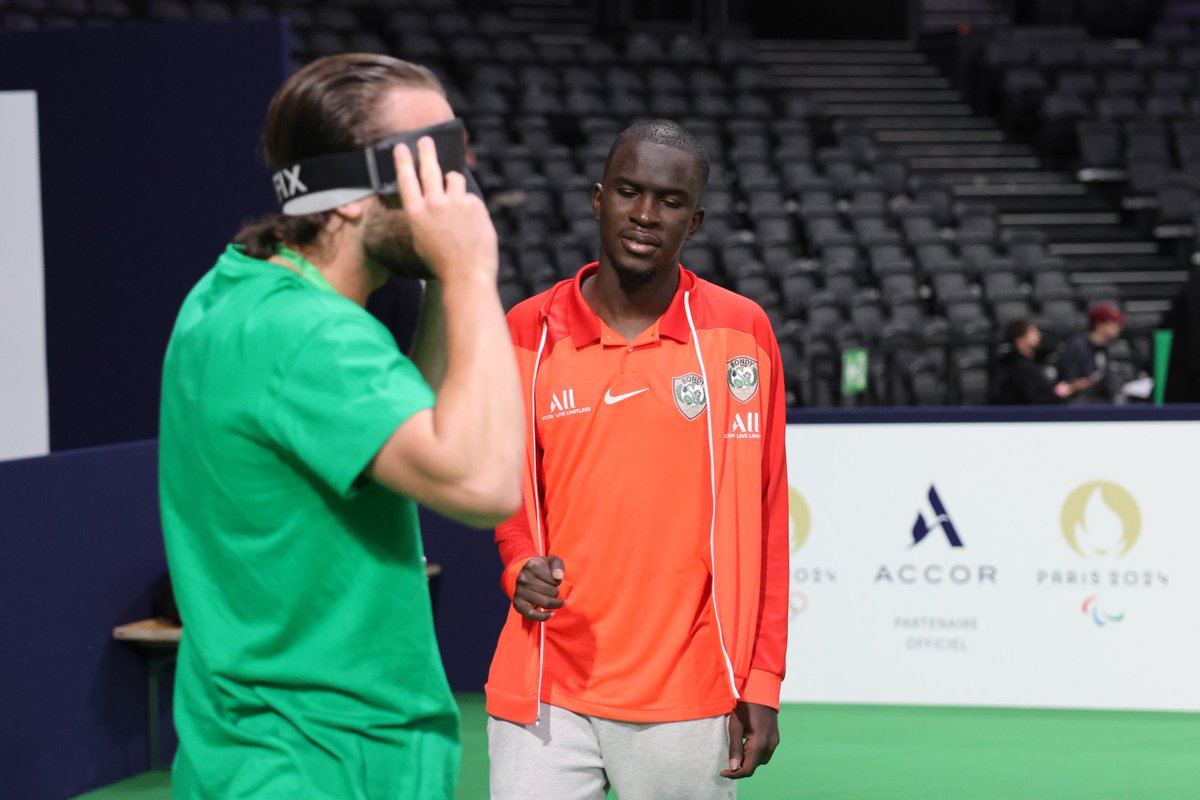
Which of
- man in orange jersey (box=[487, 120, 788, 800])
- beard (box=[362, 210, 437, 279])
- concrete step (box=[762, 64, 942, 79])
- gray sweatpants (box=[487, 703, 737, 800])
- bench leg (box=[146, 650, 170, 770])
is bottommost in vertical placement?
bench leg (box=[146, 650, 170, 770])

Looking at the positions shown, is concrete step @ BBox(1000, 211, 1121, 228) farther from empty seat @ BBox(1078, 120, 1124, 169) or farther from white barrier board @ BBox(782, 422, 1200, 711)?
white barrier board @ BBox(782, 422, 1200, 711)

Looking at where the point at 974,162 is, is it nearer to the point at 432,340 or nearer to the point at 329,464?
the point at 432,340

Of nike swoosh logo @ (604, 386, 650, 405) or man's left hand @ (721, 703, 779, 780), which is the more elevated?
nike swoosh logo @ (604, 386, 650, 405)

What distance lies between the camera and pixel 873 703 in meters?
6.29

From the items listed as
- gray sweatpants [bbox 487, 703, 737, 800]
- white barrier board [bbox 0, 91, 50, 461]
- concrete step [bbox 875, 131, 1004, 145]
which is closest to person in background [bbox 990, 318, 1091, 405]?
white barrier board [bbox 0, 91, 50, 461]

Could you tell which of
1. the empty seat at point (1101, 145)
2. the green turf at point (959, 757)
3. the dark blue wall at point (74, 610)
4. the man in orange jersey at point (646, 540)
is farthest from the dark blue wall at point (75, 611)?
the empty seat at point (1101, 145)

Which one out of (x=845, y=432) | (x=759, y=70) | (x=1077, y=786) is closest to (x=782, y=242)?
(x=759, y=70)

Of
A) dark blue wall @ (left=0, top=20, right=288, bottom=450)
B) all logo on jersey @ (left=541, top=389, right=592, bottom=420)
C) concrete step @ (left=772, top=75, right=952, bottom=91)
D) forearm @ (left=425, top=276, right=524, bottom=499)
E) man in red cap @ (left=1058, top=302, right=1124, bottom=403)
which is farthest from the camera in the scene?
concrete step @ (left=772, top=75, right=952, bottom=91)

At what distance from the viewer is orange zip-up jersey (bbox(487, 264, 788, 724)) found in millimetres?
2705

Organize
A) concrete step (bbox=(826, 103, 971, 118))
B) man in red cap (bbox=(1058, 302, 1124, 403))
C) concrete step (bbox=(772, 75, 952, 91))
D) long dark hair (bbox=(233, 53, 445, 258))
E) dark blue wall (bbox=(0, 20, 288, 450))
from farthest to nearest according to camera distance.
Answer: concrete step (bbox=(772, 75, 952, 91)) < concrete step (bbox=(826, 103, 971, 118)) < man in red cap (bbox=(1058, 302, 1124, 403)) < dark blue wall (bbox=(0, 20, 288, 450)) < long dark hair (bbox=(233, 53, 445, 258))

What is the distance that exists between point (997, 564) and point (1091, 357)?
18.4 ft

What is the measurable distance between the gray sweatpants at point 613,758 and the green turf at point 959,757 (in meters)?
2.58

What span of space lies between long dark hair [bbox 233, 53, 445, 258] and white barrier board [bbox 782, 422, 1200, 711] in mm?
4683

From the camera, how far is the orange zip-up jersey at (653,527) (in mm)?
2705
